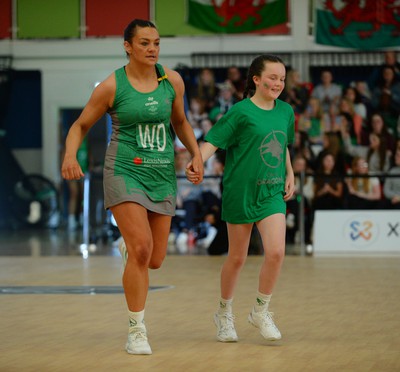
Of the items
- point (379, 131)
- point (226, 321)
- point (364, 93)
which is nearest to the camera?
point (226, 321)

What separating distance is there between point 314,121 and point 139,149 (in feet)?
37.7

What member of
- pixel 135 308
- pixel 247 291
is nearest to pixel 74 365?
pixel 135 308

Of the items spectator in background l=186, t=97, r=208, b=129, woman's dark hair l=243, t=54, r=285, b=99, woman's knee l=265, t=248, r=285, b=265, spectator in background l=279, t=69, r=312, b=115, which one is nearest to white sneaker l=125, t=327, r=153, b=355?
woman's knee l=265, t=248, r=285, b=265

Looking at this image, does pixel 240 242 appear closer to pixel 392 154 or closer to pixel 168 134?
pixel 168 134

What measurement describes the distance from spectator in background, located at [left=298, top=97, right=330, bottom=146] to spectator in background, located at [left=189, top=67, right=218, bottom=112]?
171 centimetres

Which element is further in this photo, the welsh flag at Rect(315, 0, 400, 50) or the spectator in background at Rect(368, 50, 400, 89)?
the welsh flag at Rect(315, 0, 400, 50)

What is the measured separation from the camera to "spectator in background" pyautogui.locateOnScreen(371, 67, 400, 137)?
1842 centimetres

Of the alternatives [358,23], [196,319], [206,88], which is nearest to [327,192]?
[206,88]

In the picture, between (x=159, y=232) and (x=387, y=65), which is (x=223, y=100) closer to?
(x=387, y=65)

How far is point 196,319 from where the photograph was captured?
7957 mm

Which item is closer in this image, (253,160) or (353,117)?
(253,160)

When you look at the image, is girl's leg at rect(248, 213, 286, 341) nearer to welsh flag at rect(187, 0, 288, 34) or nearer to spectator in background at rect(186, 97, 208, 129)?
spectator in background at rect(186, 97, 208, 129)

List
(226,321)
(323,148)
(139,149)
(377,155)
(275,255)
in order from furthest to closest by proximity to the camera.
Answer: (377,155)
(323,148)
(226,321)
(275,255)
(139,149)

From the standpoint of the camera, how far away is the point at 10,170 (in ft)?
75.4
